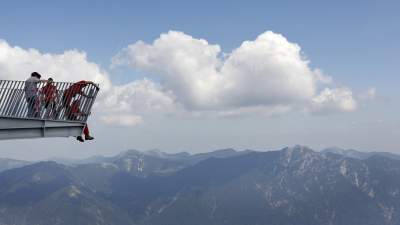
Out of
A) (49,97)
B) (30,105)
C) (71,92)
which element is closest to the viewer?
(30,105)

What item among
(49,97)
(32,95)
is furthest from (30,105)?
(49,97)

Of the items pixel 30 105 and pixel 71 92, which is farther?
pixel 71 92

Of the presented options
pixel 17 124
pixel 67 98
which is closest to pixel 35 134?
pixel 17 124

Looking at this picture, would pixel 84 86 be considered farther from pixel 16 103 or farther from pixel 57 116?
pixel 16 103

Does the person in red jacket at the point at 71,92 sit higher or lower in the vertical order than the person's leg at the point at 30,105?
higher

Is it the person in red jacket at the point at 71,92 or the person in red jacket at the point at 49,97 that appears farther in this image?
the person in red jacket at the point at 71,92

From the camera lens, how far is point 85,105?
966 inches

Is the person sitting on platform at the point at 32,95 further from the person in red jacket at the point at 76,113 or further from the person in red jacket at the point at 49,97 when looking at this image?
the person in red jacket at the point at 76,113

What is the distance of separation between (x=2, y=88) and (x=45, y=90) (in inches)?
97.3

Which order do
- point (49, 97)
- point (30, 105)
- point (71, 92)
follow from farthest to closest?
point (71, 92)
point (49, 97)
point (30, 105)

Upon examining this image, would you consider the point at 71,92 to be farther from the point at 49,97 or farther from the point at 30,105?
the point at 30,105

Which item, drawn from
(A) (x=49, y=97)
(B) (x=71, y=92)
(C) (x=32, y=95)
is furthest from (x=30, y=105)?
(B) (x=71, y=92)

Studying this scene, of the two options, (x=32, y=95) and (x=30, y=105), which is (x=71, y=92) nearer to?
(x=32, y=95)

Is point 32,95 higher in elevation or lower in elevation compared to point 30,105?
higher
